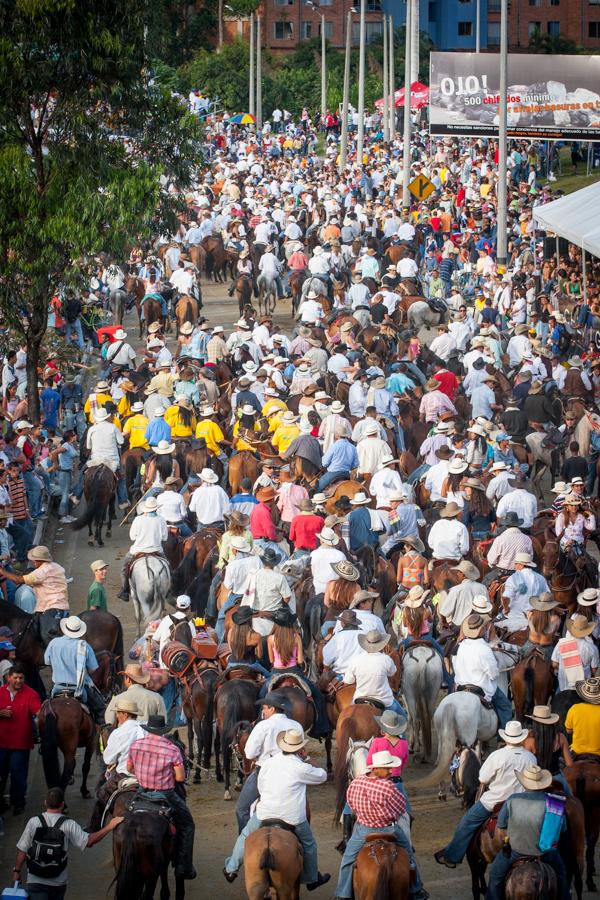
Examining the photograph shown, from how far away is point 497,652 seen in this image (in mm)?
15383

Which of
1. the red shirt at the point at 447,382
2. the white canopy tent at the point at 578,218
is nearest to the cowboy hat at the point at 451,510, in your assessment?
the red shirt at the point at 447,382

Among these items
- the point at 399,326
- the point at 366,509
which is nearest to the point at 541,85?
the point at 399,326

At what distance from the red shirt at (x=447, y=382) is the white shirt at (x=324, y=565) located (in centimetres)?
832

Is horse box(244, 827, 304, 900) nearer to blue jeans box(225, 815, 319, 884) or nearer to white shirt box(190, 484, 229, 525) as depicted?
blue jeans box(225, 815, 319, 884)

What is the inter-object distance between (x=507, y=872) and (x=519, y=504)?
792 cm

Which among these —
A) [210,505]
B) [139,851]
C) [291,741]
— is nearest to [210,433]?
[210,505]

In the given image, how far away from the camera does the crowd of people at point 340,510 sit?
497 inches

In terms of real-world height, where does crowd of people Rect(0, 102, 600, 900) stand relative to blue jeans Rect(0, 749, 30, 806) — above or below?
above

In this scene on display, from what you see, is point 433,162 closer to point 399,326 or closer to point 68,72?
point 399,326

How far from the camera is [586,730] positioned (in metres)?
13.4

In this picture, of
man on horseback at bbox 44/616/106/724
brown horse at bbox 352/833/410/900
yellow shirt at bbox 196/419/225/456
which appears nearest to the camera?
brown horse at bbox 352/833/410/900

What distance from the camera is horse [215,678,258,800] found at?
46.9 ft

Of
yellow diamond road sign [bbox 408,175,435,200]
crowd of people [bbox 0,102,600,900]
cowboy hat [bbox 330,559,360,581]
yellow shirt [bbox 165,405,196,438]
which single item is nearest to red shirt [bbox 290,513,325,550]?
crowd of people [bbox 0,102,600,900]

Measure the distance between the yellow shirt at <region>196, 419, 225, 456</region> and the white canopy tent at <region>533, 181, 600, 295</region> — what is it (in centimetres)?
722
